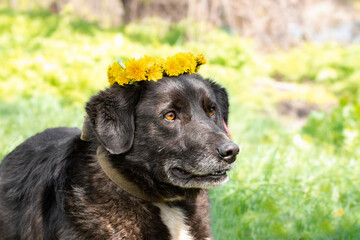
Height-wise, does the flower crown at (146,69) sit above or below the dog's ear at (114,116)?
above

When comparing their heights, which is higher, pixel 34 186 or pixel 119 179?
pixel 119 179

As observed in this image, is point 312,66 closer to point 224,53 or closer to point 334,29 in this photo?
point 224,53

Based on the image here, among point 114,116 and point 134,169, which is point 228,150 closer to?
point 134,169

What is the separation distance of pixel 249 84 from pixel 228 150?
7779 millimetres

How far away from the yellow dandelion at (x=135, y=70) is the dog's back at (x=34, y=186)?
24.2 inches

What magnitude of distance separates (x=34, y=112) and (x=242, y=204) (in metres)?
3.98

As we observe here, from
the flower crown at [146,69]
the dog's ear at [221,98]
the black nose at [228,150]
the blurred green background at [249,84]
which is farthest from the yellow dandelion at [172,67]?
the blurred green background at [249,84]

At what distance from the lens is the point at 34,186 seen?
3.25 metres

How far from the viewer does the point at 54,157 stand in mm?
3258

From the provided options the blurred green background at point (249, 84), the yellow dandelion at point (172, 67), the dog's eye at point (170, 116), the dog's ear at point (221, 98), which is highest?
the yellow dandelion at point (172, 67)

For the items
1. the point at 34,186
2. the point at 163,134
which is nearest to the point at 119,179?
the point at 163,134

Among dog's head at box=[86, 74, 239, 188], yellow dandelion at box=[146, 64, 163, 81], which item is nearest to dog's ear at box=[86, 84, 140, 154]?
dog's head at box=[86, 74, 239, 188]

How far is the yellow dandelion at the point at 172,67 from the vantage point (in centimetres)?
324

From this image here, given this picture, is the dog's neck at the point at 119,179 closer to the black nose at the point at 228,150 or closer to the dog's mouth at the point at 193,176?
the dog's mouth at the point at 193,176
